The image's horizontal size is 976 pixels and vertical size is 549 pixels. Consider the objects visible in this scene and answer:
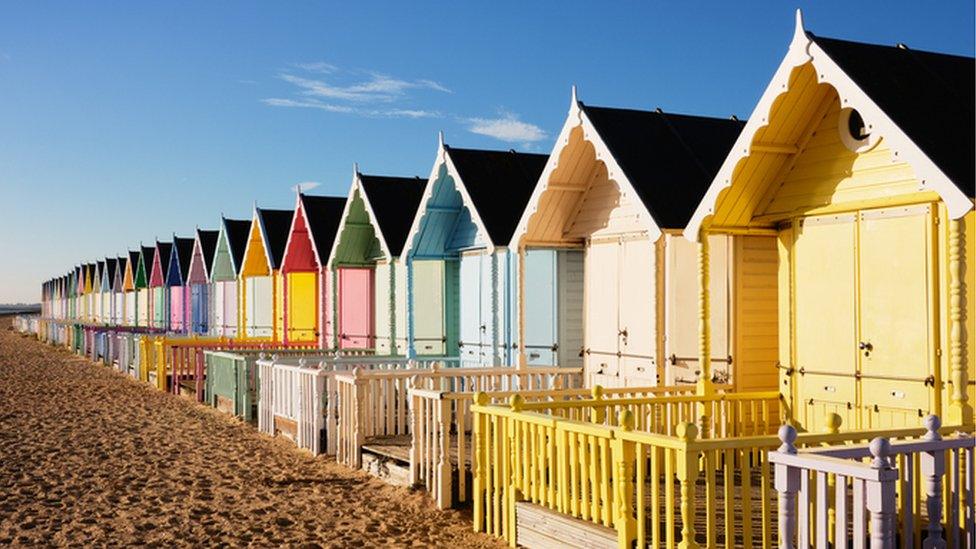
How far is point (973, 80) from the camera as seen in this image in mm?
9359

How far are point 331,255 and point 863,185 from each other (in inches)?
545

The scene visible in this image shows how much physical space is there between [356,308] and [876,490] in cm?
1740

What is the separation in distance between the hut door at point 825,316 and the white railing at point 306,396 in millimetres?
5968

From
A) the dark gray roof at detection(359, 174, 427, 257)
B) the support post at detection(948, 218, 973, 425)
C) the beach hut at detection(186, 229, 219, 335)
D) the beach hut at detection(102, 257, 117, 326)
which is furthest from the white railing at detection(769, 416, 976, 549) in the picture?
the beach hut at detection(102, 257, 117, 326)

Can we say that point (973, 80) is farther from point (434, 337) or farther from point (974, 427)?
point (434, 337)

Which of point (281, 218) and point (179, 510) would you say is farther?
point (281, 218)

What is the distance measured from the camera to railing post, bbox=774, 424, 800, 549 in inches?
231

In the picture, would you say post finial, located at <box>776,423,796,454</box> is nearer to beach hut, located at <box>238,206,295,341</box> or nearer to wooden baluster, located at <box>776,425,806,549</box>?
wooden baluster, located at <box>776,425,806,549</box>

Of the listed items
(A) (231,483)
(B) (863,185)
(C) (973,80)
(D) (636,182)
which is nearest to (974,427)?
(B) (863,185)

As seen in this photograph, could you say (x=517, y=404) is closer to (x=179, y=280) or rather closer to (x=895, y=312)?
(x=895, y=312)

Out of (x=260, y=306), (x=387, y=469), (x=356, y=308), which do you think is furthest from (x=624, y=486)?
A: (x=260, y=306)

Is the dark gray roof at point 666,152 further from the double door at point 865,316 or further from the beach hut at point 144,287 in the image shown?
the beach hut at point 144,287

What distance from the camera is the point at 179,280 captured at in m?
38.5

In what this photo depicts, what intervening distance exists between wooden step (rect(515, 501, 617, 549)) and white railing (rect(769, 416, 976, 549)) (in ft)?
5.17
